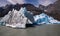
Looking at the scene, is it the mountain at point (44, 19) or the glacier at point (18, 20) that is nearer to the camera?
the glacier at point (18, 20)

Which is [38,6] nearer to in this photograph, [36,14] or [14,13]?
[36,14]

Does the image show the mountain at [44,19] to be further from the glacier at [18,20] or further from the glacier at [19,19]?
the glacier at [18,20]

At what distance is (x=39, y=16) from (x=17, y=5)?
0.89 meters

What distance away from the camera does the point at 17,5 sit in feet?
17.5

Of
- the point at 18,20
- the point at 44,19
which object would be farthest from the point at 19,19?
the point at 44,19

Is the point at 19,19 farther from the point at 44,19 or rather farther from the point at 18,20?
the point at 44,19

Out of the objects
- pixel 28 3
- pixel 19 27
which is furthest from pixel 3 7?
pixel 19 27

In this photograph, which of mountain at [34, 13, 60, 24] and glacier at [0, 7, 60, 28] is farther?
mountain at [34, 13, 60, 24]

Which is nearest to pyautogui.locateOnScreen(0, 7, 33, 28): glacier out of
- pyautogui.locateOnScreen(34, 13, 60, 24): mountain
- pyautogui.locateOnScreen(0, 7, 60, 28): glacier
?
pyautogui.locateOnScreen(0, 7, 60, 28): glacier

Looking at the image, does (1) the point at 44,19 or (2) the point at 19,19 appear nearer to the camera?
(2) the point at 19,19

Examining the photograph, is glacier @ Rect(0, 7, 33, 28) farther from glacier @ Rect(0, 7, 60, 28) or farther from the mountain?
the mountain

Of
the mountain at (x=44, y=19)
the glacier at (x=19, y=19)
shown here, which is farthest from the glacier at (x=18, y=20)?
the mountain at (x=44, y=19)

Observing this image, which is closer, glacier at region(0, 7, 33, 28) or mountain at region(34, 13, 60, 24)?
glacier at region(0, 7, 33, 28)

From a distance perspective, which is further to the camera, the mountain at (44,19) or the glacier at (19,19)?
the mountain at (44,19)
